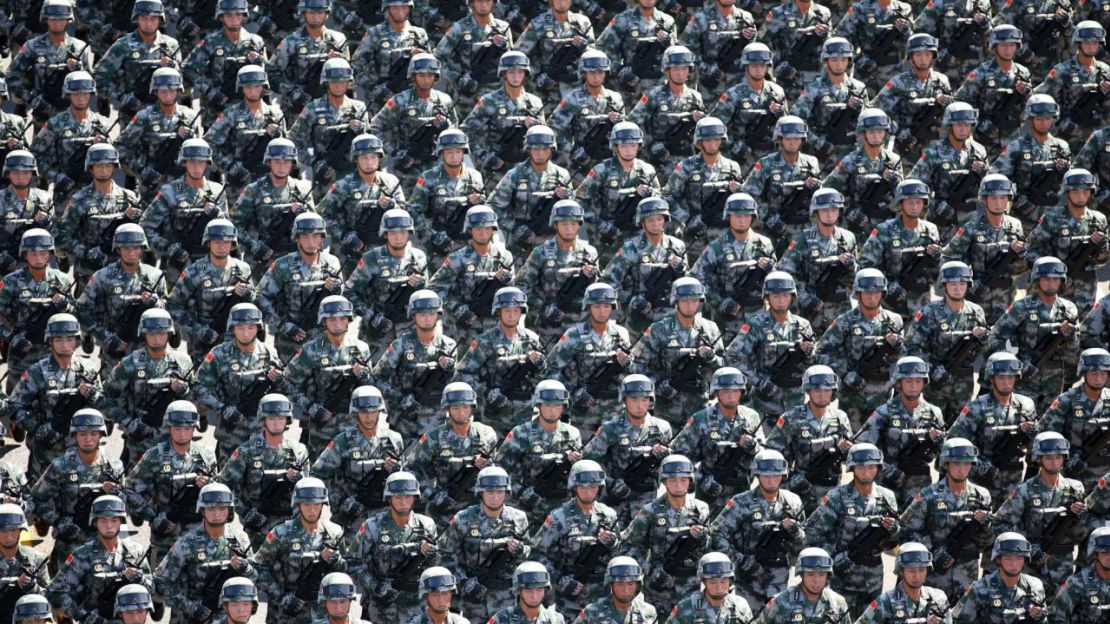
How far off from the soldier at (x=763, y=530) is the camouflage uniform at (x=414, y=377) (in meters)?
2.91

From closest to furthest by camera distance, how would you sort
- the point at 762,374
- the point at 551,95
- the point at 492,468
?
the point at 492,468, the point at 762,374, the point at 551,95

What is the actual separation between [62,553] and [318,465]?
234 cm

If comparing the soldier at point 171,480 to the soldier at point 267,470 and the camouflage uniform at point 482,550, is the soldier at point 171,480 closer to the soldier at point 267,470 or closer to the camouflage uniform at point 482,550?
the soldier at point 267,470

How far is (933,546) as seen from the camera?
922 inches

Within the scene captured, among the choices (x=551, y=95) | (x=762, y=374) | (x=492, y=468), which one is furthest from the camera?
(x=551, y=95)

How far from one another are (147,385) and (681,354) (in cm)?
484

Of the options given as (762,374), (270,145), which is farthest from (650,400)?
(270,145)

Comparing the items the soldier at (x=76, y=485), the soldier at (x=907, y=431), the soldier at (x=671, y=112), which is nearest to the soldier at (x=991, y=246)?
the soldier at (x=907, y=431)

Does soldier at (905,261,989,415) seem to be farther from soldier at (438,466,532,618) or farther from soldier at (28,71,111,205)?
soldier at (28,71,111,205)

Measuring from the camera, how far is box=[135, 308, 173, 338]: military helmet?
24.1m

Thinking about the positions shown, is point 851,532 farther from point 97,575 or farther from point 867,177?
point 97,575

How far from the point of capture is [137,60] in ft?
89.5

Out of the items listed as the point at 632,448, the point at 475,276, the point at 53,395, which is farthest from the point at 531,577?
the point at 53,395

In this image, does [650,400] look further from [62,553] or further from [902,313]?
[62,553]
